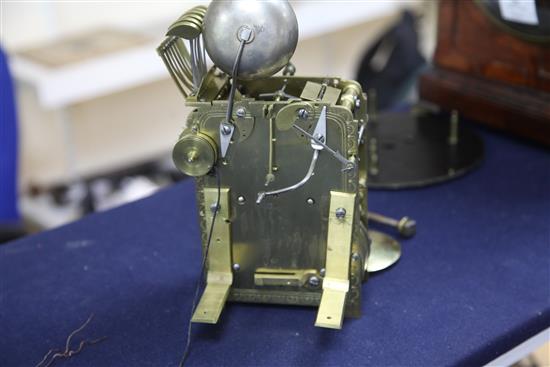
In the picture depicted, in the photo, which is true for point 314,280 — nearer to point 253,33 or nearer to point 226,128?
point 226,128

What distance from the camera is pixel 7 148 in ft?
5.77

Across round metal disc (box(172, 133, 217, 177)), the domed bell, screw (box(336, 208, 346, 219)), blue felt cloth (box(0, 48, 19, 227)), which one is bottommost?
blue felt cloth (box(0, 48, 19, 227))

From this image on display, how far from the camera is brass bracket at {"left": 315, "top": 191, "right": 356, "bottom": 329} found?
1.05 metres

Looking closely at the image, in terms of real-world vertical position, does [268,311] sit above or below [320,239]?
below

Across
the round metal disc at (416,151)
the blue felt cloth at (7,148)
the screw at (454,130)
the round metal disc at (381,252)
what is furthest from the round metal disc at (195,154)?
the blue felt cloth at (7,148)

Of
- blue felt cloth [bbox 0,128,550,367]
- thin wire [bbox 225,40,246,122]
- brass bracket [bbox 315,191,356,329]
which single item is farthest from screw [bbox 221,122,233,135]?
blue felt cloth [bbox 0,128,550,367]

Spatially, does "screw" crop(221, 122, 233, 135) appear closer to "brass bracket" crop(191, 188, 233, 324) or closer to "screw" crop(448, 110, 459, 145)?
"brass bracket" crop(191, 188, 233, 324)

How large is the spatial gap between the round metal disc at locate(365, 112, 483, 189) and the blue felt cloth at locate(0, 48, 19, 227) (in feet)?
2.58

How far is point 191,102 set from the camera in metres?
1.04

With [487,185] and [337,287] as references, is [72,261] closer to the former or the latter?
[337,287]

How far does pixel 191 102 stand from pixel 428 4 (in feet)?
7.85

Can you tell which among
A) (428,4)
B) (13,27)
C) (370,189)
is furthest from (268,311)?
(428,4)

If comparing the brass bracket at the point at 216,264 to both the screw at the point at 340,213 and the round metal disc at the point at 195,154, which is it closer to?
the round metal disc at the point at 195,154

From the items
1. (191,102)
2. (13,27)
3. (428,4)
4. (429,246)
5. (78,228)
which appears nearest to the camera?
(191,102)
